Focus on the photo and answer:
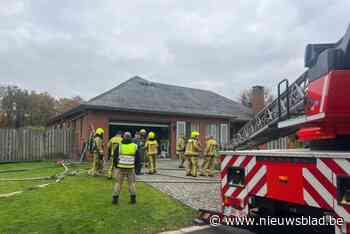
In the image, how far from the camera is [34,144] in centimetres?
2016

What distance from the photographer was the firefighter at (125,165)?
7.75 m

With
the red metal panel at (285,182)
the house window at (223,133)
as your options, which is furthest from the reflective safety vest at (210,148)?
the house window at (223,133)

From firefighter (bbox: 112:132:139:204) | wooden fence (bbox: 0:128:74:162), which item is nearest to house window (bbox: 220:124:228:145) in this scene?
wooden fence (bbox: 0:128:74:162)

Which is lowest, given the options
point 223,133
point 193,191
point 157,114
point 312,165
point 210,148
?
point 193,191

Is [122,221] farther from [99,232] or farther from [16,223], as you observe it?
[16,223]

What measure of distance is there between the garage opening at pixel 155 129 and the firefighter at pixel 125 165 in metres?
13.3

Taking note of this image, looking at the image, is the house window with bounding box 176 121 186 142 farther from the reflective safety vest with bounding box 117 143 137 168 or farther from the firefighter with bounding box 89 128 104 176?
the reflective safety vest with bounding box 117 143 137 168

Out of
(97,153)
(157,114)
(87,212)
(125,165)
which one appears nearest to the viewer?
(87,212)

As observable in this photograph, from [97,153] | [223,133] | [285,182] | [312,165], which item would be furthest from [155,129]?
[312,165]

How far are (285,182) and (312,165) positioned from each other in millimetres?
519

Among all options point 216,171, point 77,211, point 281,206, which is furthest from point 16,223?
point 216,171

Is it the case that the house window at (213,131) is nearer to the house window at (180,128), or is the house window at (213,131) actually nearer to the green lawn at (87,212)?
the house window at (180,128)

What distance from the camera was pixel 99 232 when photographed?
5.83 meters

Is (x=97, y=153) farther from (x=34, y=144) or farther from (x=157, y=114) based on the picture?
(x=157, y=114)
